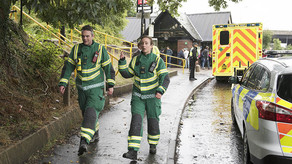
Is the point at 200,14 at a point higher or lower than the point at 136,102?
higher

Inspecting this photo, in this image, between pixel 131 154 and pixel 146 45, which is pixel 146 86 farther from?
pixel 131 154

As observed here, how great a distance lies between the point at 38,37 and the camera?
A: 7918 millimetres

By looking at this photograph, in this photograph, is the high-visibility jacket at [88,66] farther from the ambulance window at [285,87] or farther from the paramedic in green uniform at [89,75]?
the ambulance window at [285,87]

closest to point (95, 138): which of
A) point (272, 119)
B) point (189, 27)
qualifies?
point (272, 119)

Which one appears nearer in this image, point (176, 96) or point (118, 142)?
point (118, 142)

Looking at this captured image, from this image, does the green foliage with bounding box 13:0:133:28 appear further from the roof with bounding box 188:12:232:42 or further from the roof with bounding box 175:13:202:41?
the roof with bounding box 188:12:232:42

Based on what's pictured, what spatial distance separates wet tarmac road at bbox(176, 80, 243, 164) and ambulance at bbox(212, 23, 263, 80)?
5.29 meters

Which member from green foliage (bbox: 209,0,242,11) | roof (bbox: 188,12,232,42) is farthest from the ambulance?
roof (bbox: 188,12,232,42)

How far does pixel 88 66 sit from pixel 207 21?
3220 centimetres

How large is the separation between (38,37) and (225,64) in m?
9.43

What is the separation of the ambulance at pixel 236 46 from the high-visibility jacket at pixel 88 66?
10.5 metres

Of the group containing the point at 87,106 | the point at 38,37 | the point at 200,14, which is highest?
the point at 200,14

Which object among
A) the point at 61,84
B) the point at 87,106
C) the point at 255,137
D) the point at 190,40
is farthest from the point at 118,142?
the point at 190,40

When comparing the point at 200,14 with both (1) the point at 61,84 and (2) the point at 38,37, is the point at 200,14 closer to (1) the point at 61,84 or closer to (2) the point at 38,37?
(2) the point at 38,37
